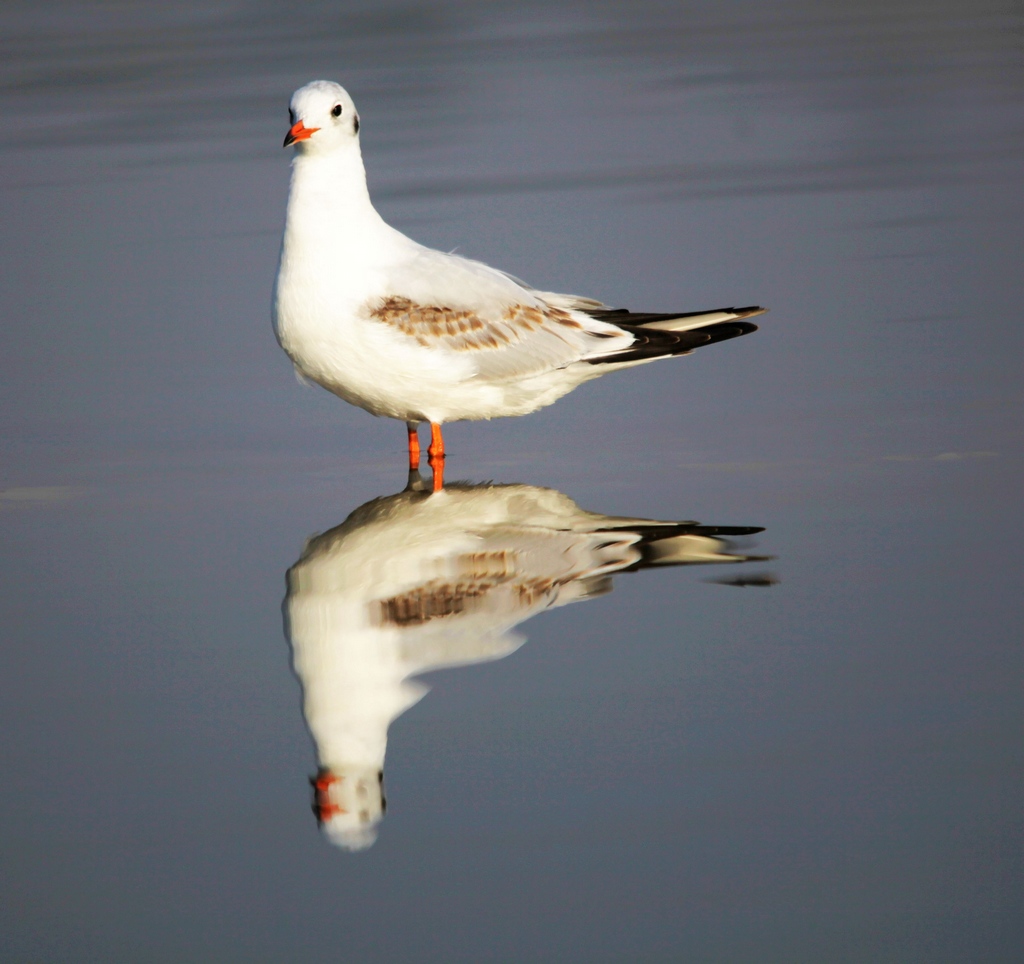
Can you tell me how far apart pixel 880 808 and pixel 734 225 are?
706 cm

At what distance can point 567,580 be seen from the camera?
19.0ft

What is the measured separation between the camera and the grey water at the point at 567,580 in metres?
4.01

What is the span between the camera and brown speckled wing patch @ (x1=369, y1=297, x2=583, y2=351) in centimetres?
688

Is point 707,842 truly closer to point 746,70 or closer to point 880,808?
point 880,808

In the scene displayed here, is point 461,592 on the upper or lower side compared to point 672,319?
lower

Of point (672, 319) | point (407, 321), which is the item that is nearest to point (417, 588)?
point (407, 321)

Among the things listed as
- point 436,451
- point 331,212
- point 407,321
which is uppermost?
point 331,212

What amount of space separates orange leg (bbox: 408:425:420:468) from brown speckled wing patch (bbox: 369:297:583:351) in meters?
0.53

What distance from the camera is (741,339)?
8.86 m

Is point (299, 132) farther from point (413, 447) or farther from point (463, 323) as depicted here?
point (413, 447)

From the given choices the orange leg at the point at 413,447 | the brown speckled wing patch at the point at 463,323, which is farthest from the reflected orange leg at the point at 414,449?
the brown speckled wing patch at the point at 463,323

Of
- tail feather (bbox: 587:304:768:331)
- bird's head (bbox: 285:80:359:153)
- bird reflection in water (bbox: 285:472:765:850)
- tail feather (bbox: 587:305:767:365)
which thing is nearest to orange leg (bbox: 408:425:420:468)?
bird reflection in water (bbox: 285:472:765:850)

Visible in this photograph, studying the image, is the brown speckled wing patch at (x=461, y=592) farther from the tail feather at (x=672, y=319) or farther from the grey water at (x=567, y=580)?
the tail feather at (x=672, y=319)

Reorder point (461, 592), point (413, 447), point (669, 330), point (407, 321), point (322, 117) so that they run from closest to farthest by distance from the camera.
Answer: point (461, 592) < point (407, 321) < point (322, 117) < point (413, 447) < point (669, 330)
